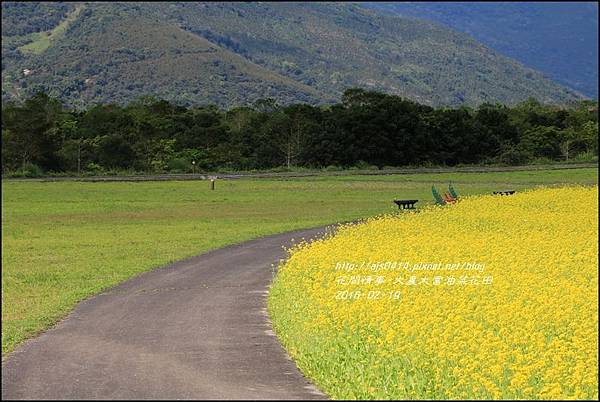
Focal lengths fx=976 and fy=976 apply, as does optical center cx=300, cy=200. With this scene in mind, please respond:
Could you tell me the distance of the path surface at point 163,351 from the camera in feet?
45.0

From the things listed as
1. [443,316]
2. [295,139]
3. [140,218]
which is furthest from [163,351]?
[295,139]

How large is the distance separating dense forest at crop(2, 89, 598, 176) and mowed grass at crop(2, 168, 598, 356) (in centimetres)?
1598

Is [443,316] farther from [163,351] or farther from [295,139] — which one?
[295,139]

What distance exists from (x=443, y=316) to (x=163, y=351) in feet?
16.7

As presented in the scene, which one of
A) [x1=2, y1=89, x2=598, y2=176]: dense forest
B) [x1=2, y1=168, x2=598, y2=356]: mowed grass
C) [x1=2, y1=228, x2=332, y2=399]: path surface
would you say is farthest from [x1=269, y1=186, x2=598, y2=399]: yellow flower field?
[x1=2, y1=89, x2=598, y2=176]: dense forest

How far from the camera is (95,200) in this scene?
6456cm

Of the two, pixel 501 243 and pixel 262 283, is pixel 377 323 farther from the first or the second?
pixel 501 243

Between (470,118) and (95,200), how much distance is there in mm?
68073

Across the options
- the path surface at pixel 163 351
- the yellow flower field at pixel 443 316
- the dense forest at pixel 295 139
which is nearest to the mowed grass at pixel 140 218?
the path surface at pixel 163 351

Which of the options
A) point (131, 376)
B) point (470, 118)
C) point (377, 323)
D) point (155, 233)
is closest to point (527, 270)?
point (377, 323)

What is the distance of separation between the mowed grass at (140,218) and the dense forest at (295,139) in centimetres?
1598

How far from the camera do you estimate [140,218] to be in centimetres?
5200

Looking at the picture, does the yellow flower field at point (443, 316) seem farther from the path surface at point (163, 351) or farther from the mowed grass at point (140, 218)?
the mowed grass at point (140, 218)

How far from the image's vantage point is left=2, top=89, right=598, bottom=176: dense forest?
339 feet
